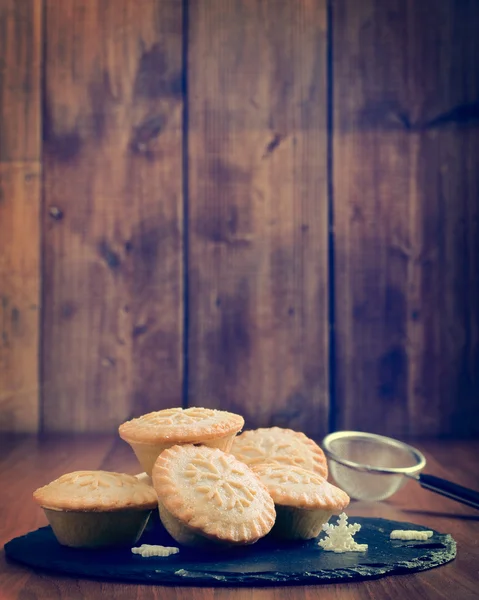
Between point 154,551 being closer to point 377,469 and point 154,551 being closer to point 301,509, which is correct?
point 301,509

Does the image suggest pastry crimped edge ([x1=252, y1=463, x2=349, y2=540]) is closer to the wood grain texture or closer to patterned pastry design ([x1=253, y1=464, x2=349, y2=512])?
patterned pastry design ([x1=253, y1=464, x2=349, y2=512])

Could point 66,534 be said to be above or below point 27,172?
below

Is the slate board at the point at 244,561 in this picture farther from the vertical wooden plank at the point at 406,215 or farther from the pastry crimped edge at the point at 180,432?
the vertical wooden plank at the point at 406,215

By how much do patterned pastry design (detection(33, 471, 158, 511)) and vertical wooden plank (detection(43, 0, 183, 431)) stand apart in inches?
37.6

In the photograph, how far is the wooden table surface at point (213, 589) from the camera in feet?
3.08

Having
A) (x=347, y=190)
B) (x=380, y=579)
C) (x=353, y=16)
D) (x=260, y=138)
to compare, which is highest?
(x=353, y=16)

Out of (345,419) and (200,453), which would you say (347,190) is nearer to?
(345,419)

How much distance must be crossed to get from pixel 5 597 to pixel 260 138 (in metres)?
1.53

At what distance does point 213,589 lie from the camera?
3.12ft

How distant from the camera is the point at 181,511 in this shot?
3.42 ft

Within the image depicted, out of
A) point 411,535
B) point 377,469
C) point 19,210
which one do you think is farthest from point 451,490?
point 19,210

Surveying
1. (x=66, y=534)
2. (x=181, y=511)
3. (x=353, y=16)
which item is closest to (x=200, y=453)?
(x=181, y=511)

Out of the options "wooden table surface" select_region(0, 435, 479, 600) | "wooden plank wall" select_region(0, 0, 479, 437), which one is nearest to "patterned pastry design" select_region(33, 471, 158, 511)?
"wooden table surface" select_region(0, 435, 479, 600)

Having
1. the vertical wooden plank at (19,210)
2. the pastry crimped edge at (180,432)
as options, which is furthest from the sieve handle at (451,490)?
the vertical wooden plank at (19,210)
